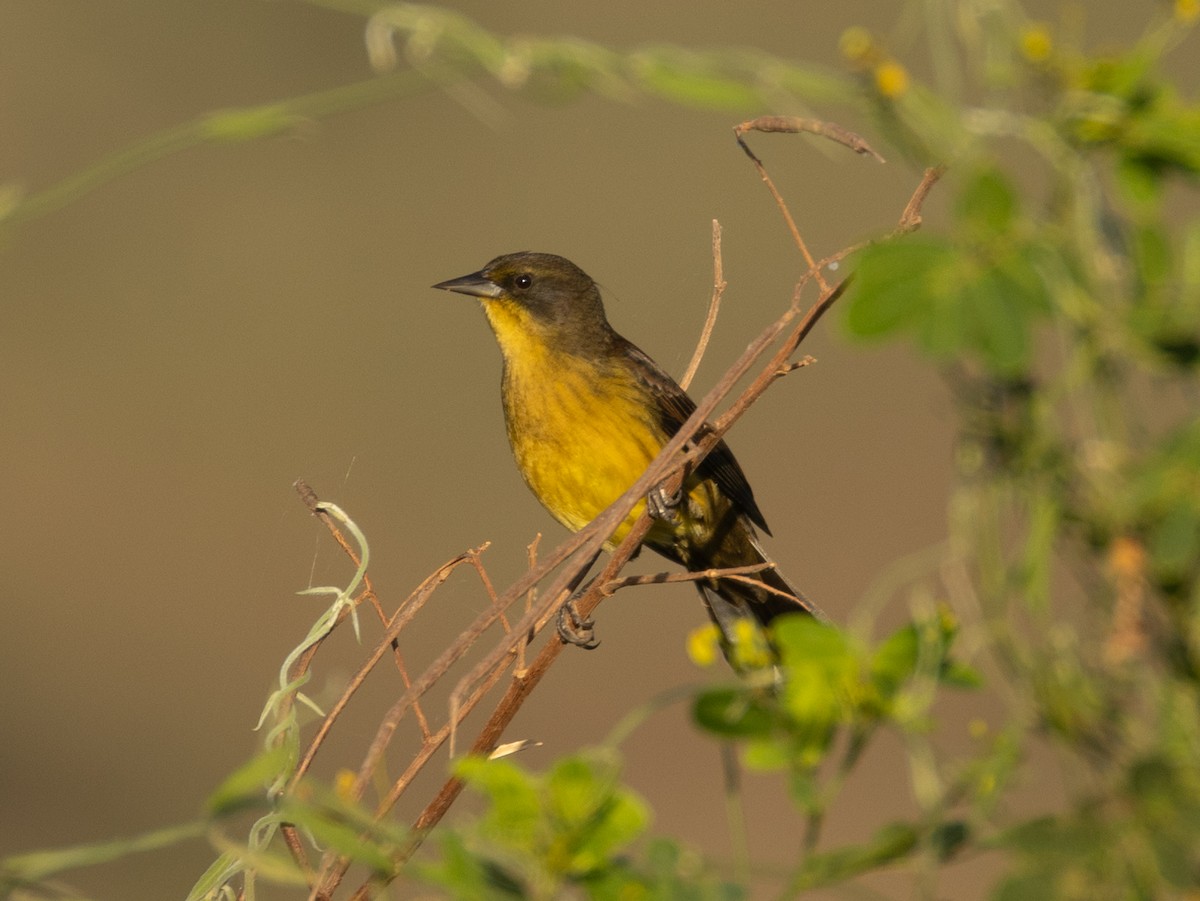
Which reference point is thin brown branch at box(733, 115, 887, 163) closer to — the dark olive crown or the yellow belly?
the yellow belly

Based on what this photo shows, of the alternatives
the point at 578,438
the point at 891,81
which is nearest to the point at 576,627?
the point at 578,438

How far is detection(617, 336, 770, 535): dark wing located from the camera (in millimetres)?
4566

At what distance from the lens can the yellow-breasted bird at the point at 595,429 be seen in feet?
15.3

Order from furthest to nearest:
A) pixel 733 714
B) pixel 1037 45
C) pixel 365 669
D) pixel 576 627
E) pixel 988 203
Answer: pixel 576 627 < pixel 365 669 < pixel 1037 45 < pixel 988 203 < pixel 733 714

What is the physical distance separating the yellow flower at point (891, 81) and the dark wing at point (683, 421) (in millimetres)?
2666

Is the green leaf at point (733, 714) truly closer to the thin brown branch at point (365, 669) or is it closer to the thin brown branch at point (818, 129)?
the thin brown branch at point (365, 669)

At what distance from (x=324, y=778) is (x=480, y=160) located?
6111 mm

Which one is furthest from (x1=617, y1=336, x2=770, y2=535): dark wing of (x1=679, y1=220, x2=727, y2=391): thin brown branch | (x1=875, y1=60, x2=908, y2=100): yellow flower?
(x1=875, y1=60, x2=908, y2=100): yellow flower

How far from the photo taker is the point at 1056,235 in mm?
1527

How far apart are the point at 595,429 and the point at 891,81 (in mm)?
3112

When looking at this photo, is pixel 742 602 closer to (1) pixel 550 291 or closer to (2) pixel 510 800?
(1) pixel 550 291

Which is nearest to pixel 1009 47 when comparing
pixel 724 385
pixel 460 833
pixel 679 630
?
pixel 724 385

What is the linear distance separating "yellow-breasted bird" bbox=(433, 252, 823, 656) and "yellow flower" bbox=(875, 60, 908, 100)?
274cm

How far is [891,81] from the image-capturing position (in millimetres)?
1654
